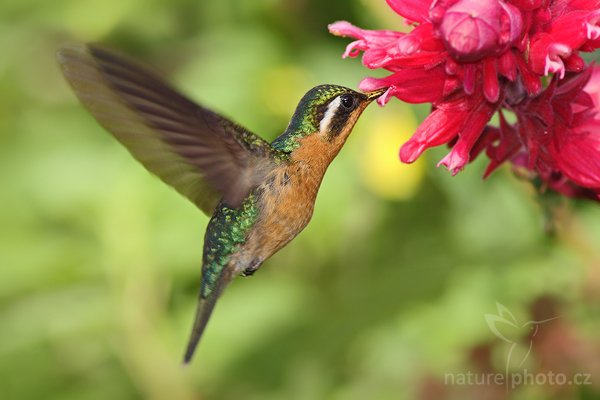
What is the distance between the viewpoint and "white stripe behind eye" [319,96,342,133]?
5.97ft

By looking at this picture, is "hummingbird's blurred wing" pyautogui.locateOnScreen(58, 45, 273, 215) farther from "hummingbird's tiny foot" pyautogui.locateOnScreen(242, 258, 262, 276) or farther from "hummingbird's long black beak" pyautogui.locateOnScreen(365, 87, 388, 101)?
"hummingbird's long black beak" pyautogui.locateOnScreen(365, 87, 388, 101)

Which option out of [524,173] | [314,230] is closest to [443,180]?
[314,230]

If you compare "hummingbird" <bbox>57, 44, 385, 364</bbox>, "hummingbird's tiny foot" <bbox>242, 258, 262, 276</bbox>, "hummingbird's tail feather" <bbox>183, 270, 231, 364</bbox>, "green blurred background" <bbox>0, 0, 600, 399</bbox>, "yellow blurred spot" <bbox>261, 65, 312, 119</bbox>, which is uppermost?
"hummingbird" <bbox>57, 44, 385, 364</bbox>

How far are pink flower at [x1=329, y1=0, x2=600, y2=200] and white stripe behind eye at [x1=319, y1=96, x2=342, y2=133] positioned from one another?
0.10 m

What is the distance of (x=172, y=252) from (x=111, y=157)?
57cm

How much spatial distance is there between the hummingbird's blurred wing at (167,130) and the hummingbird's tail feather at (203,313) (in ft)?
0.57

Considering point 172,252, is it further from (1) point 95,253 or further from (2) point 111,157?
(2) point 111,157

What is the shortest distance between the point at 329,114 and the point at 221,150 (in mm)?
235

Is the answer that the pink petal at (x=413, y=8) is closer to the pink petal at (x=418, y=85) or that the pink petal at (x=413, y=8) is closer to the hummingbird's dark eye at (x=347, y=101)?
the pink petal at (x=418, y=85)

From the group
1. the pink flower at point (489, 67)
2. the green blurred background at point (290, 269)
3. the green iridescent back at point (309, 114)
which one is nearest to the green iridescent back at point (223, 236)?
the green iridescent back at point (309, 114)

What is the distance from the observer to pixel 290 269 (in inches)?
130

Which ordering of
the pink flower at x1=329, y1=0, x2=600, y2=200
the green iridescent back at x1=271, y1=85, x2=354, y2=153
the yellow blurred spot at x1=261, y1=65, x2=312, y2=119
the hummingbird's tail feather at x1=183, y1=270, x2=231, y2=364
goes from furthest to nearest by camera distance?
the yellow blurred spot at x1=261, y1=65, x2=312, y2=119, the hummingbird's tail feather at x1=183, y1=270, x2=231, y2=364, the green iridescent back at x1=271, y1=85, x2=354, y2=153, the pink flower at x1=329, y1=0, x2=600, y2=200

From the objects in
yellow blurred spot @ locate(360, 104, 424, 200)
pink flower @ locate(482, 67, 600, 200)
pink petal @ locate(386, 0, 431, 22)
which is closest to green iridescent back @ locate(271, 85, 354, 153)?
pink petal @ locate(386, 0, 431, 22)

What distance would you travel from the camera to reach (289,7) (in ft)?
11.2
